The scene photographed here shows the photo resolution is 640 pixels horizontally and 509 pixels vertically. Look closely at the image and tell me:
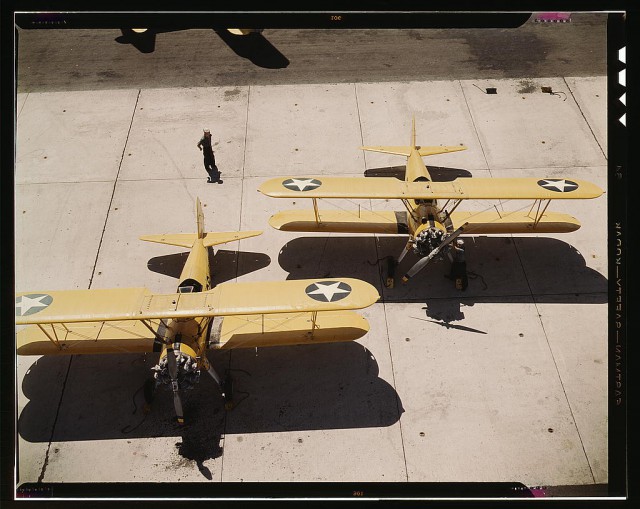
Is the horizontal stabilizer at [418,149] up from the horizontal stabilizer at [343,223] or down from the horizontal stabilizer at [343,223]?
up

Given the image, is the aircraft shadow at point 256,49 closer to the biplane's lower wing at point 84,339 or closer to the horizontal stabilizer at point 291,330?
the horizontal stabilizer at point 291,330

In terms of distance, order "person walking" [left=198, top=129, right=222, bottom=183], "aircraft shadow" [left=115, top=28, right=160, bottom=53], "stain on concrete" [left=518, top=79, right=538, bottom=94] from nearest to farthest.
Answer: "person walking" [left=198, top=129, right=222, bottom=183] < "stain on concrete" [left=518, top=79, right=538, bottom=94] < "aircraft shadow" [left=115, top=28, right=160, bottom=53]

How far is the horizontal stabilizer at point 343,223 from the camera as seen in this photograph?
12.3 meters

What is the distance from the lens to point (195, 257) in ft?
38.1

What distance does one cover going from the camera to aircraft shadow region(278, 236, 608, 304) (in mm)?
12328

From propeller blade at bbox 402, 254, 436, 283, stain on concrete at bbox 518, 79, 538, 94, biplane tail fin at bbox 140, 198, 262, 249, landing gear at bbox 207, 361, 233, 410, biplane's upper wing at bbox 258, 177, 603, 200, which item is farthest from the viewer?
stain on concrete at bbox 518, 79, 538, 94

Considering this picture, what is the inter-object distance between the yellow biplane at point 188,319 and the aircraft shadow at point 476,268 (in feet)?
7.60

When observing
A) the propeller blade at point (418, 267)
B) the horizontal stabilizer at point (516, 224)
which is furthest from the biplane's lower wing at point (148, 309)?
the horizontal stabilizer at point (516, 224)

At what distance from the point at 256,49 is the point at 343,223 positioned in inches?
385

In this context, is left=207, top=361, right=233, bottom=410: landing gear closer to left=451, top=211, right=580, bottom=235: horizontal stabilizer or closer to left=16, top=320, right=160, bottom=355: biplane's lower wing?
left=16, top=320, right=160, bottom=355: biplane's lower wing

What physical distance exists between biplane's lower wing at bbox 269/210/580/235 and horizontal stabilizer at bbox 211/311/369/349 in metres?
2.49

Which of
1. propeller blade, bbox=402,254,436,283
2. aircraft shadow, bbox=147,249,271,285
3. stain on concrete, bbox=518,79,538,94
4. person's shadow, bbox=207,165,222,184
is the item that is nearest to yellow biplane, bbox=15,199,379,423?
aircraft shadow, bbox=147,249,271,285

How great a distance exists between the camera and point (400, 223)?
12.4m
